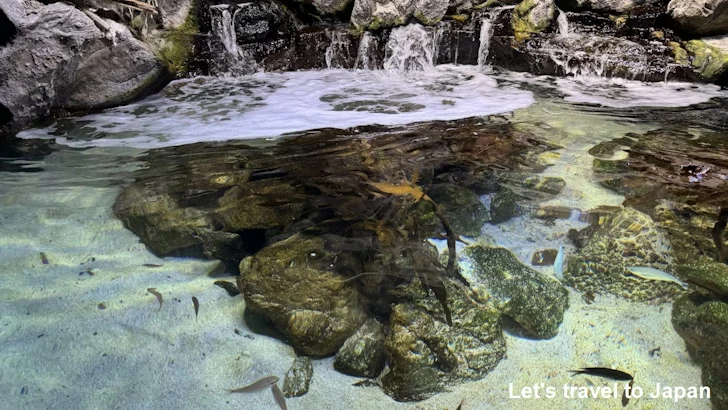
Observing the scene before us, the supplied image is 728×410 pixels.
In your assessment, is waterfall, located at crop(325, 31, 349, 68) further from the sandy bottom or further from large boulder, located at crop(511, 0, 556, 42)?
the sandy bottom

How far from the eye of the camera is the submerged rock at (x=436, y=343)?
2039 mm

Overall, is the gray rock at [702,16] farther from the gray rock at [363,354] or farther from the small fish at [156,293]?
the small fish at [156,293]

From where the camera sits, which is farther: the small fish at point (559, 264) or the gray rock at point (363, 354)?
the small fish at point (559, 264)

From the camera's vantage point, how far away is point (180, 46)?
7750 mm

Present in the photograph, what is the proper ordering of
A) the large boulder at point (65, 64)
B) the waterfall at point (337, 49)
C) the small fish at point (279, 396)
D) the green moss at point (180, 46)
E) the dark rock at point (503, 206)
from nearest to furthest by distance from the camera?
the small fish at point (279, 396)
the dark rock at point (503, 206)
the large boulder at point (65, 64)
the green moss at point (180, 46)
the waterfall at point (337, 49)

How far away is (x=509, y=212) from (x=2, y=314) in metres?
3.16

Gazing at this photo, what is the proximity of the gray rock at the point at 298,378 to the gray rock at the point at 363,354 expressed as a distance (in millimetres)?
148

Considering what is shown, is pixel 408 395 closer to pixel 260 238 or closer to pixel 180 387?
pixel 180 387

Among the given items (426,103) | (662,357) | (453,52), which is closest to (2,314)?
(662,357)

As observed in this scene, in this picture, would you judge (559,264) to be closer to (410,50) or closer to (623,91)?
(623,91)

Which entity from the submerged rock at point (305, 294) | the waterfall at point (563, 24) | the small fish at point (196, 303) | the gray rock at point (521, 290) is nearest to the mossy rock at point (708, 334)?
the gray rock at point (521, 290)

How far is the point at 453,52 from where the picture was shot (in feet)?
29.4

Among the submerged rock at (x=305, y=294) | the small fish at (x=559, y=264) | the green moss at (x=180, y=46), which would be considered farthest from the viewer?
the green moss at (x=180, y=46)

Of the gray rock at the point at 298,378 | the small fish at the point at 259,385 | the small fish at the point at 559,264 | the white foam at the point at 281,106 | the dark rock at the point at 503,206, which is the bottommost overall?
the gray rock at the point at 298,378
